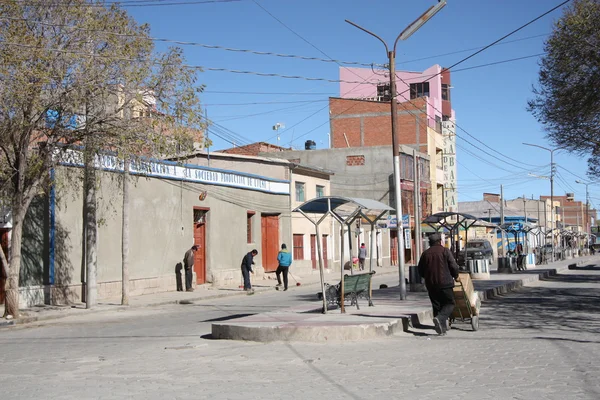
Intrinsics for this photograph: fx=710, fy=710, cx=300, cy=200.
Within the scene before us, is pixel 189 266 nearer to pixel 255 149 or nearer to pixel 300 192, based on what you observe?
pixel 300 192

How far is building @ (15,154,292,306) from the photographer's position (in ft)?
69.8

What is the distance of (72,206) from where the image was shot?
2245 cm

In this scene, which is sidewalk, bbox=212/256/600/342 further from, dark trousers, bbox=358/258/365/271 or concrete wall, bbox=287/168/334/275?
dark trousers, bbox=358/258/365/271

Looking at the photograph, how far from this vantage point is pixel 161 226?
88.5 feet

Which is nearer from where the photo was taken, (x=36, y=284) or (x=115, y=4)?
(x=115, y=4)

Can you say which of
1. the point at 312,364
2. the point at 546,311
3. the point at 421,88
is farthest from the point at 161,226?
the point at 421,88

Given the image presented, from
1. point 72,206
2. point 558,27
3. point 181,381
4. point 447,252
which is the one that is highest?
point 558,27

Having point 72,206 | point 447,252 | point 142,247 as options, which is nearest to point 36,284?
point 72,206

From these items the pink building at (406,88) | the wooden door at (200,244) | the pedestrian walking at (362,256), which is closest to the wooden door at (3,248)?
the wooden door at (200,244)

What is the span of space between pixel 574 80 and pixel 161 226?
1535 centimetres

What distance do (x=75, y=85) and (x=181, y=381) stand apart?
10658 millimetres

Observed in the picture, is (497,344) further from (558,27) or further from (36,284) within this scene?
(36,284)

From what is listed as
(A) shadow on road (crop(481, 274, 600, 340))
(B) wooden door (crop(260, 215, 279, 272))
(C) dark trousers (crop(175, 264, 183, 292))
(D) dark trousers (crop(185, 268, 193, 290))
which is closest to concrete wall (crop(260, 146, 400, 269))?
(B) wooden door (crop(260, 215, 279, 272))

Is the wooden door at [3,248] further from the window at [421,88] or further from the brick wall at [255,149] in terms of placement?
the window at [421,88]
